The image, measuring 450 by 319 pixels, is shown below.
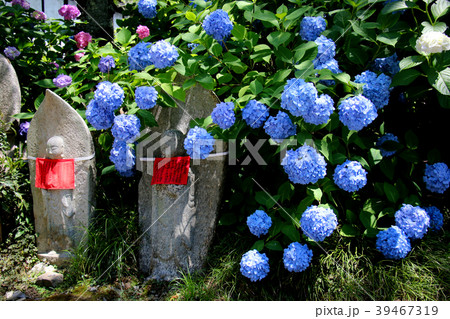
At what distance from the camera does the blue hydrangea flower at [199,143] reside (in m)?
2.47

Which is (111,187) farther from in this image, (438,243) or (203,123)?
(438,243)

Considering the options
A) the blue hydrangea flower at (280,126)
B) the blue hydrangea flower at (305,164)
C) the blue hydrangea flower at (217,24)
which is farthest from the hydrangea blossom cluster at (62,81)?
the blue hydrangea flower at (305,164)

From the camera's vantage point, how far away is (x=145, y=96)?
8.18ft

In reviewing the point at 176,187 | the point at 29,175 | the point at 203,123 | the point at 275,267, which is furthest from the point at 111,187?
the point at 275,267

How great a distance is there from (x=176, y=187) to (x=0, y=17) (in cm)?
207

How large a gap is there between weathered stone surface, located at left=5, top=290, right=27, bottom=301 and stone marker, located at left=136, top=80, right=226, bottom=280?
732mm

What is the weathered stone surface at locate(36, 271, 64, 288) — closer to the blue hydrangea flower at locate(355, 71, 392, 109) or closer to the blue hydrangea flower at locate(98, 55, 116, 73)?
the blue hydrangea flower at locate(98, 55, 116, 73)

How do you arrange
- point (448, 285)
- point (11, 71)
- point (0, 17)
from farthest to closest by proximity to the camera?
point (0, 17) < point (11, 71) < point (448, 285)

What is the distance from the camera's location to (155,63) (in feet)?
8.48

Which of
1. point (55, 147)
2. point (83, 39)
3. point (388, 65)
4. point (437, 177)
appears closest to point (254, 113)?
point (388, 65)

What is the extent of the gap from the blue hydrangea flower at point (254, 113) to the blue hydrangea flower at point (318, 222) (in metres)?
0.56

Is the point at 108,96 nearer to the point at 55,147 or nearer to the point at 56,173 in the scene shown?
the point at 55,147

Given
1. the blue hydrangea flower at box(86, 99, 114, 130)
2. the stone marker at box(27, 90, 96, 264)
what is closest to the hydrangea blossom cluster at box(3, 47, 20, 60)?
the stone marker at box(27, 90, 96, 264)

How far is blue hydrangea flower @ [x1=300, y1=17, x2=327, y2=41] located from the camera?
8.36 feet
